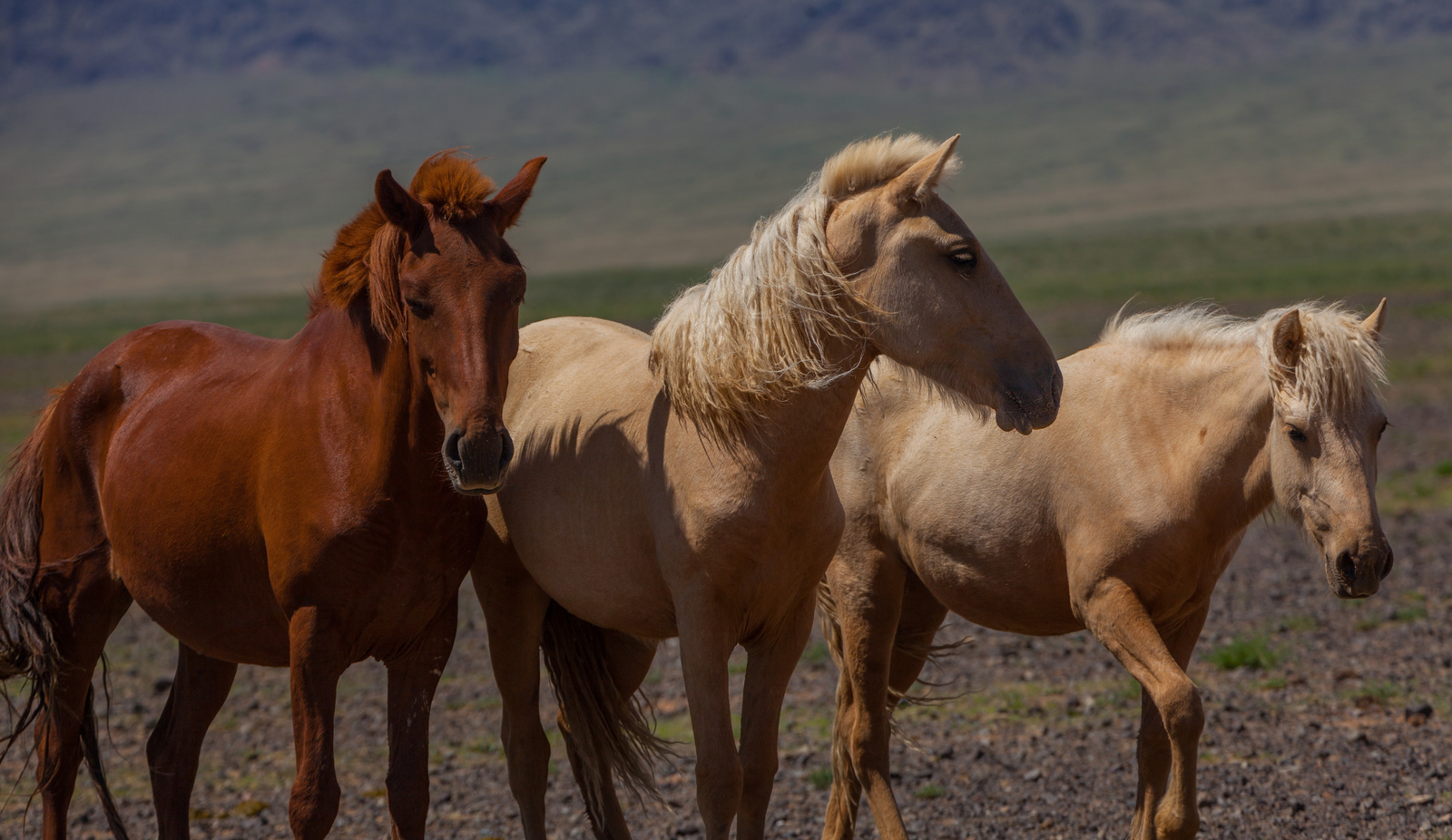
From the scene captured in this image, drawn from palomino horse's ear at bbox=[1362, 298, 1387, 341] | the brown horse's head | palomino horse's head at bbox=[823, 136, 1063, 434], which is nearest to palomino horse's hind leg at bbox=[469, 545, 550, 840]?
the brown horse's head

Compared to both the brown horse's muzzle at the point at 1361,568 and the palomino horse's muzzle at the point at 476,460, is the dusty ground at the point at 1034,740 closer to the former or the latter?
the brown horse's muzzle at the point at 1361,568

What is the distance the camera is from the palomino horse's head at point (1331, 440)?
402cm

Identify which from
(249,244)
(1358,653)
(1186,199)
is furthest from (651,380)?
(249,244)

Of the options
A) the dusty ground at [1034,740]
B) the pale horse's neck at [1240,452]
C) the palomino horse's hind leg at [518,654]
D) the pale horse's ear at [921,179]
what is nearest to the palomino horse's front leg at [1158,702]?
the pale horse's neck at [1240,452]

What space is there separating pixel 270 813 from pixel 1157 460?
4207mm

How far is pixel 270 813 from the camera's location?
20.0 feet

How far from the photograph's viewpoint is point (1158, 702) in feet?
13.5

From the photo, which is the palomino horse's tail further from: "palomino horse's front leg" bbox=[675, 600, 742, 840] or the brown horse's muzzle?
the brown horse's muzzle

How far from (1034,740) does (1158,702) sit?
2.59m

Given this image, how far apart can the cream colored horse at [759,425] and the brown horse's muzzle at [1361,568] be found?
1.14 metres

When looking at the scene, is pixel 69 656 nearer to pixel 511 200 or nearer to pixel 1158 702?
pixel 511 200

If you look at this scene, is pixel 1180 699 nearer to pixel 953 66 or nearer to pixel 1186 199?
pixel 1186 199

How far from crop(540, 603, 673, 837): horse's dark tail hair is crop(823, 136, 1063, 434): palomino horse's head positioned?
176cm

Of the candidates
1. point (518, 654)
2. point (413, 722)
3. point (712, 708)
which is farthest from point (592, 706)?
point (712, 708)
